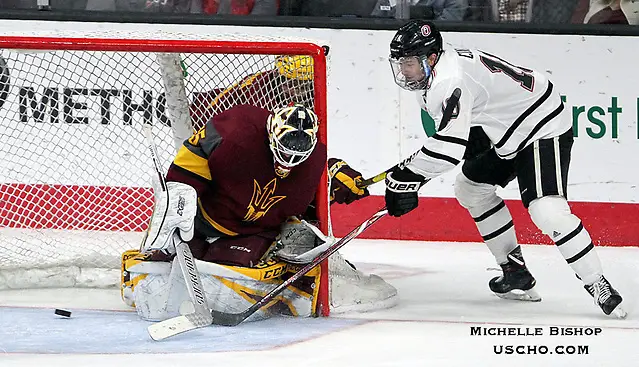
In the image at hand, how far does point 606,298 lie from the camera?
3521 mm

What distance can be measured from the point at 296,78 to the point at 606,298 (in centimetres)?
123

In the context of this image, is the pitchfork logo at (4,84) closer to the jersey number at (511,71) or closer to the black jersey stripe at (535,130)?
the jersey number at (511,71)

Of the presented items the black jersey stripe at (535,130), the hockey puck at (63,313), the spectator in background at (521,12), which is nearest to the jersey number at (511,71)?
the black jersey stripe at (535,130)

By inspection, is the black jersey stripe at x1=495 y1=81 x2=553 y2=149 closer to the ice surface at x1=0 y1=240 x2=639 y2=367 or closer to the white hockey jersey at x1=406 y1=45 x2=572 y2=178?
the white hockey jersey at x1=406 y1=45 x2=572 y2=178

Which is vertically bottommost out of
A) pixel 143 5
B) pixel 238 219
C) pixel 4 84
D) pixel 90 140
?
pixel 238 219

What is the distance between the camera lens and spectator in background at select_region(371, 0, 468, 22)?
501 centimetres

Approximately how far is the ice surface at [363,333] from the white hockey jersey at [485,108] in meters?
0.51

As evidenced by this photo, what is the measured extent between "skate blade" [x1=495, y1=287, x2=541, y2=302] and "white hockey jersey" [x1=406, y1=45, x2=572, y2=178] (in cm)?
54

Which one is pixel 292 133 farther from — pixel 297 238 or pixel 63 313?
pixel 63 313

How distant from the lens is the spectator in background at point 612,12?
500 centimetres

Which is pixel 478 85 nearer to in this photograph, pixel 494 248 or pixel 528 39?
pixel 494 248

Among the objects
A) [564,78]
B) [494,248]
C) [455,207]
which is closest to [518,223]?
[455,207]

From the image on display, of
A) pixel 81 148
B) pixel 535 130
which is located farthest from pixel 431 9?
pixel 81 148

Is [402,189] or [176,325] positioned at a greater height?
[402,189]
